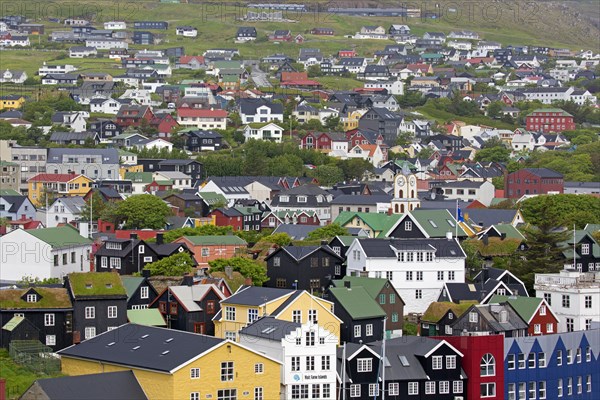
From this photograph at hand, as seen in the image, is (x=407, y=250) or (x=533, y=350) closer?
(x=533, y=350)

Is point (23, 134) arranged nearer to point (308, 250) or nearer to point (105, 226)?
point (105, 226)

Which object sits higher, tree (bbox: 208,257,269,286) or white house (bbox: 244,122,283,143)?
tree (bbox: 208,257,269,286)

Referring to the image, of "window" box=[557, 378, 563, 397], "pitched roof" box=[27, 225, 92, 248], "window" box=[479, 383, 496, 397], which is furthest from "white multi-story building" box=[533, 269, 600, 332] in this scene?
"pitched roof" box=[27, 225, 92, 248]

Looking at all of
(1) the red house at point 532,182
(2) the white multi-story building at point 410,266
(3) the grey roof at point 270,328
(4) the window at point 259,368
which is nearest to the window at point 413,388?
(3) the grey roof at point 270,328

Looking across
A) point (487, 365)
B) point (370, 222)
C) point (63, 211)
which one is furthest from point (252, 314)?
point (63, 211)

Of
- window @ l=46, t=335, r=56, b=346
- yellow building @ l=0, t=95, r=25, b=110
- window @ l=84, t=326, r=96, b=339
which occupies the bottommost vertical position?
yellow building @ l=0, t=95, r=25, b=110

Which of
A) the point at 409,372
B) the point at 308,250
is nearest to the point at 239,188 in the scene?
the point at 308,250

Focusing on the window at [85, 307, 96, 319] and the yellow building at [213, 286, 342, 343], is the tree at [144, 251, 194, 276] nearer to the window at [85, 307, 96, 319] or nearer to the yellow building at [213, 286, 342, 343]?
the yellow building at [213, 286, 342, 343]

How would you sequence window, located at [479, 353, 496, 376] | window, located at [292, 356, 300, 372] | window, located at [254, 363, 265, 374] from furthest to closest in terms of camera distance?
1. window, located at [479, 353, 496, 376]
2. window, located at [292, 356, 300, 372]
3. window, located at [254, 363, 265, 374]
